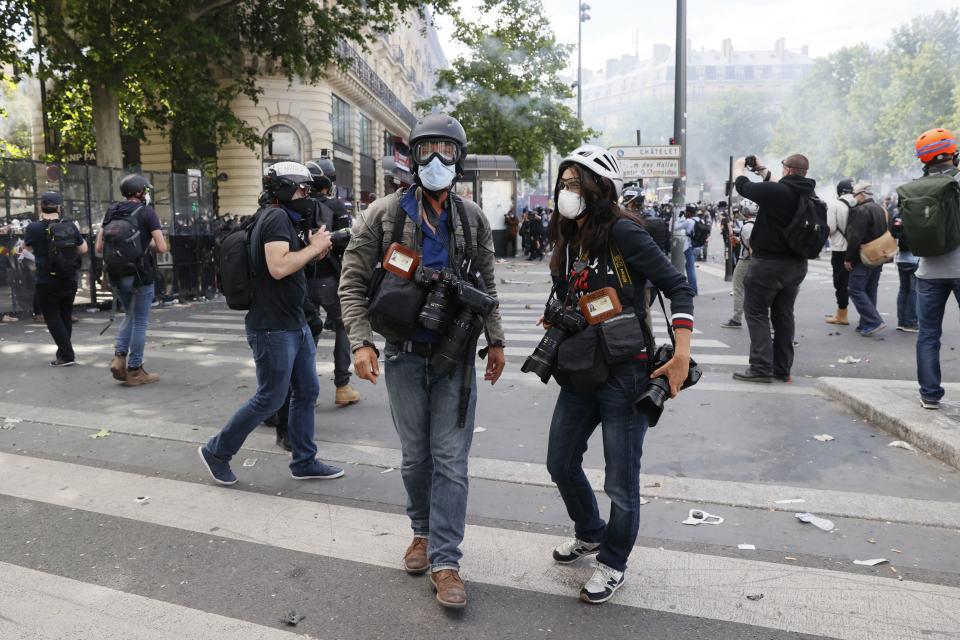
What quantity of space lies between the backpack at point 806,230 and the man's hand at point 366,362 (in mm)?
4661

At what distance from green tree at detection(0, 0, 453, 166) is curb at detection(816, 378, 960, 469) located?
14505mm

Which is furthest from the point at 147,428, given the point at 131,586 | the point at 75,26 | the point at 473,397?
the point at 75,26

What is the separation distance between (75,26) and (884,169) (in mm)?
66296

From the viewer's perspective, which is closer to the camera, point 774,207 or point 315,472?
point 315,472

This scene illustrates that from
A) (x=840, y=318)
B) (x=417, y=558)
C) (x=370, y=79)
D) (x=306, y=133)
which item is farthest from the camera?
(x=370, y=79)

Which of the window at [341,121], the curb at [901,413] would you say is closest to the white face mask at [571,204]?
the curb at [901,413]

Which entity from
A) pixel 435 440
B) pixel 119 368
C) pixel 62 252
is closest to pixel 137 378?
pixel 119 368

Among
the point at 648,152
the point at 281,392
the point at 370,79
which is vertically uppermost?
the point at 370,79

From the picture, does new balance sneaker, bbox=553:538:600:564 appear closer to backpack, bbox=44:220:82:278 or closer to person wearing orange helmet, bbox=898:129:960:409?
person wearing orange helmet, bbox=898:129:960:409

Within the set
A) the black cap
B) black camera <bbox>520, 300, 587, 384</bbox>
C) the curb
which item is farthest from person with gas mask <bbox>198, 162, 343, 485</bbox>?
the black cap

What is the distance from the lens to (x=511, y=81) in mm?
31719

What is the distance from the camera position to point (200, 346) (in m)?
9.38

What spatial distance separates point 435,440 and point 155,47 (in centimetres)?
1554

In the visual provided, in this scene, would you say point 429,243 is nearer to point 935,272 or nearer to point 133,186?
point 935,272
